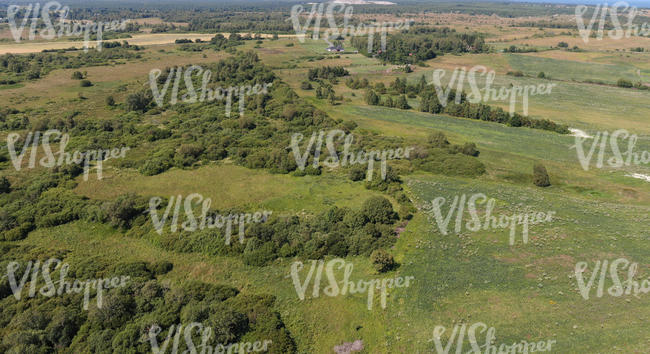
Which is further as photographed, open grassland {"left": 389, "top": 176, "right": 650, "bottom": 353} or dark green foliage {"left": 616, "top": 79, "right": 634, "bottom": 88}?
dark green foliage {"left": 616, "top": 79, "right": 634, "bottom": 88}

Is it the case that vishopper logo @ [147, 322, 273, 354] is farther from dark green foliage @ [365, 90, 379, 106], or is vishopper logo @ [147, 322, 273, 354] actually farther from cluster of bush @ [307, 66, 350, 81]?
cluster of bush @ [307, 66, 350, 81]

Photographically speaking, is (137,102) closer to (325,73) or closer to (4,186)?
(4,186)

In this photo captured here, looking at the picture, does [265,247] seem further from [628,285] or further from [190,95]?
[190,95]

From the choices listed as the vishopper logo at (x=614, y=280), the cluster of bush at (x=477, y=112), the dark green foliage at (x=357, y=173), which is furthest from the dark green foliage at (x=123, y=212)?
the cluster of bush at (x=477, y=112)

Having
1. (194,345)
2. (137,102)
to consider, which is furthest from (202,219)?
(137,102)

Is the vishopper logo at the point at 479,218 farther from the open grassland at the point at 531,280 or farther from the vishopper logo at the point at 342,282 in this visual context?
the vishopper logo at the point at 342,282

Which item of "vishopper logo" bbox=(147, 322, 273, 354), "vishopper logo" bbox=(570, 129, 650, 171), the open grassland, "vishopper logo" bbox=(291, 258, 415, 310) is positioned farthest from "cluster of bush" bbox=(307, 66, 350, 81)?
"vishopper logo" bbox=(147, 322, 273, 354)
